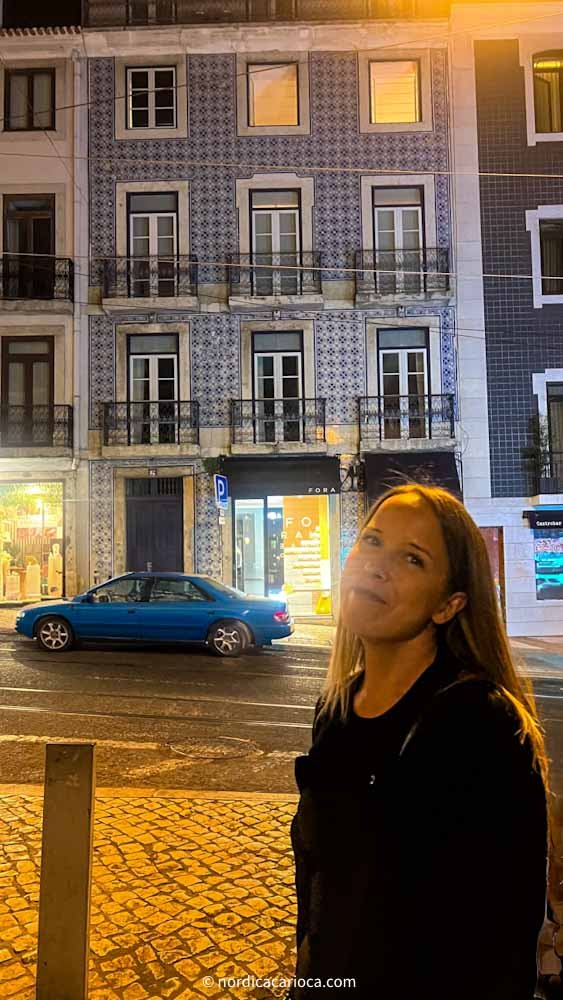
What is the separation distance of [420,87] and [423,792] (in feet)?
65.9

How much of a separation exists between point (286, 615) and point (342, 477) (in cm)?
569

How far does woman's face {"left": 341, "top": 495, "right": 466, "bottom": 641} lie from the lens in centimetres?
161

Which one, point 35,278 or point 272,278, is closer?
point 272,278

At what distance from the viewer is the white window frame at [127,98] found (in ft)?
59.4

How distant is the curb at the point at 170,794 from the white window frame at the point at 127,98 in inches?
671

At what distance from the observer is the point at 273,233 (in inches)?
714

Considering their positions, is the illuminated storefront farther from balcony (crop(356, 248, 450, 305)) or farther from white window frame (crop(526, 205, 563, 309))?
white window frame (crop(526, 205, 563, 309))

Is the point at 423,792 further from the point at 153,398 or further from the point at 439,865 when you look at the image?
the point at 153,398

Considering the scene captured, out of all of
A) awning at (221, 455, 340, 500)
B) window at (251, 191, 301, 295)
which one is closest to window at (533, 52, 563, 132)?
window at (251, 191, 301, 295)

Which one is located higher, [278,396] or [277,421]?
[278,396]

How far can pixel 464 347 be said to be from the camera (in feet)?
57.5

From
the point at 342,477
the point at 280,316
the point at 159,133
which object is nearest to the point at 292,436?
the point at 342,477

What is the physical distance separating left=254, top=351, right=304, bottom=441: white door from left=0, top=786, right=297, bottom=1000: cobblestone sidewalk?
42.9 ft

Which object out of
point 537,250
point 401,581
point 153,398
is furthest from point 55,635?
point 537,250
